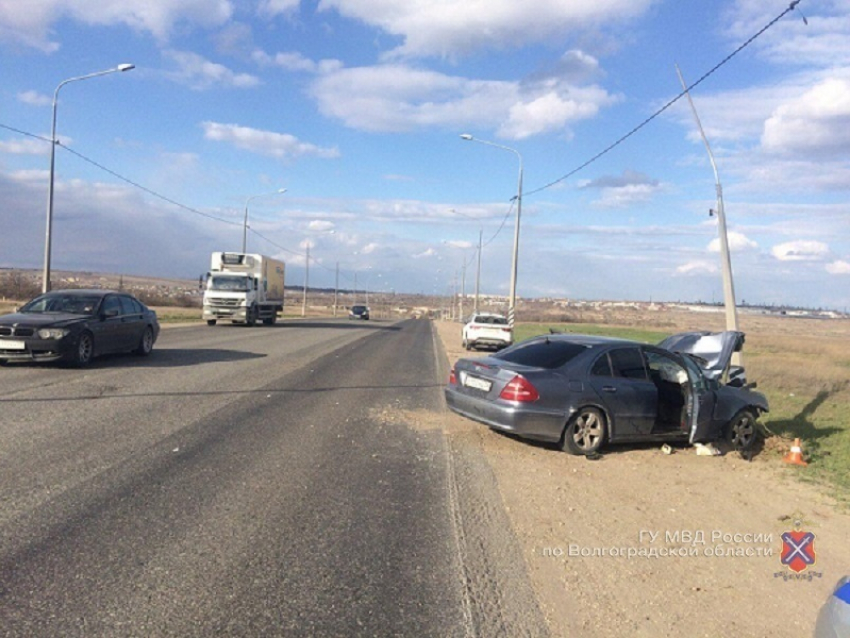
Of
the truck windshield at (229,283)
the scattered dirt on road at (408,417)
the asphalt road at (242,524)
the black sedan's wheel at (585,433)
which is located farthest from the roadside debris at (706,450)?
the truck windshield at (229,283)

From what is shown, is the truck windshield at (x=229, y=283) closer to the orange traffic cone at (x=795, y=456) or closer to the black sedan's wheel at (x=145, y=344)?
the black sedan's wheel at (x=145, y=344)

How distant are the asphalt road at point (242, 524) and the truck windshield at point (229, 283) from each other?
22268 millimetres

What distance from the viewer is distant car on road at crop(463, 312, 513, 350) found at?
28.0 metres

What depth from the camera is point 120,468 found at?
6.26 meters

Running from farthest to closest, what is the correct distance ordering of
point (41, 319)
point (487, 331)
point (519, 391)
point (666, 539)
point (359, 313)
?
point (359, 313) < point (487, 331) < point (41, 319) < point (519, 391) < point (666, 539)

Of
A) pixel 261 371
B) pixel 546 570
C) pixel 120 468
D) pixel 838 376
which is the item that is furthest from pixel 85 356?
pixel 838 376

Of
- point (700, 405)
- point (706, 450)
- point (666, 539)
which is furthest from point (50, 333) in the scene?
point (666, 539)

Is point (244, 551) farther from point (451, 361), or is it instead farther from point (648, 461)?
point (451, 361)

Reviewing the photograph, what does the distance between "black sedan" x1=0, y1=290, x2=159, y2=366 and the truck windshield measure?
1600 cm

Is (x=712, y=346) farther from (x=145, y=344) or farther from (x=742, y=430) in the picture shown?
(x=145, y=344)

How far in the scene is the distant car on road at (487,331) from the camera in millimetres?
27953

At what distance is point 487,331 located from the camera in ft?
91.8

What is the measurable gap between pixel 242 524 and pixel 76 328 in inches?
377

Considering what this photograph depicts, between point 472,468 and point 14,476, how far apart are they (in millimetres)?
4179
